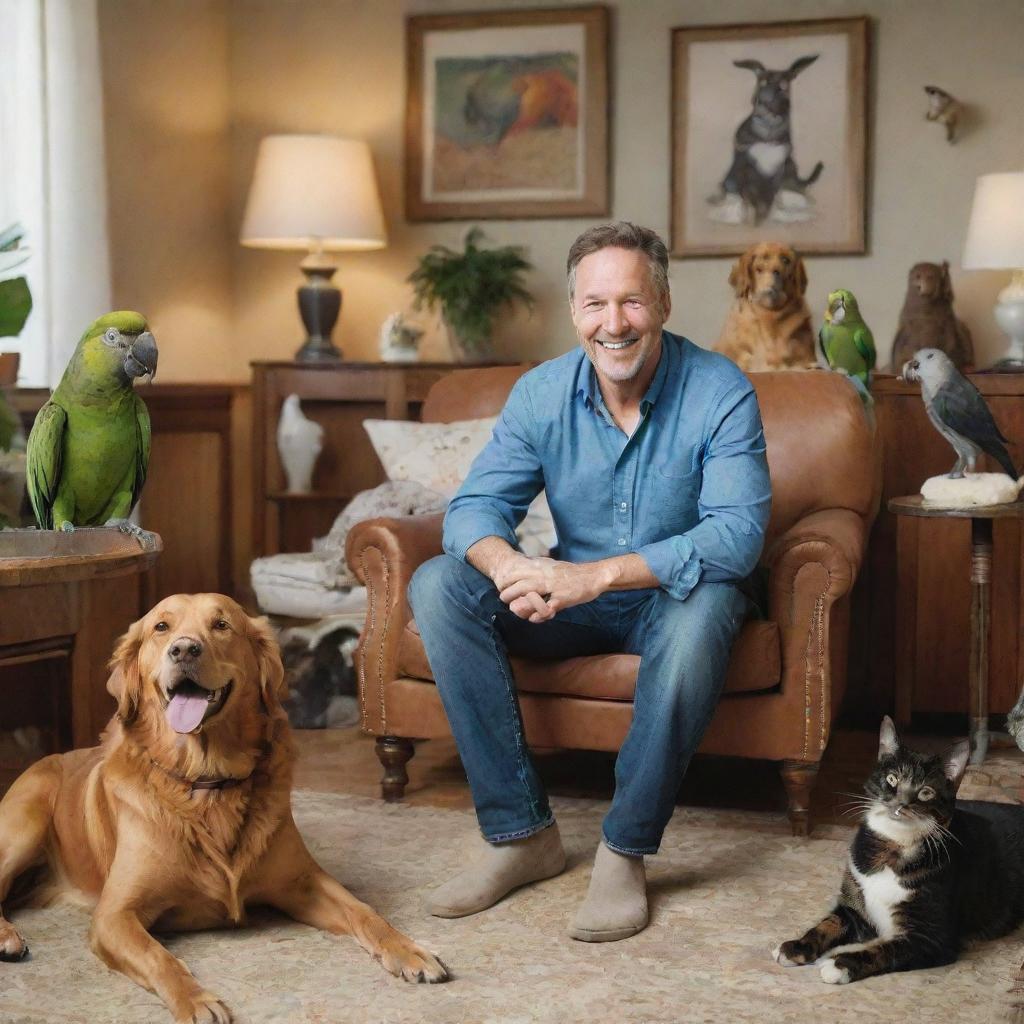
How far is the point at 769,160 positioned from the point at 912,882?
3.09 meters

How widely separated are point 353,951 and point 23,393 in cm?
223

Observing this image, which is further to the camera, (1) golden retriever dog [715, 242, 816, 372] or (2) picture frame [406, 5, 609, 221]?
(2) picture frame [406, 5, 609, 221]

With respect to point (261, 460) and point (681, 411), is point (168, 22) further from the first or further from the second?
point (681, 411)

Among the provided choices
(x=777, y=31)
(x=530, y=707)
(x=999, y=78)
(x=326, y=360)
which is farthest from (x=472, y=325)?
(x=530, y=707)

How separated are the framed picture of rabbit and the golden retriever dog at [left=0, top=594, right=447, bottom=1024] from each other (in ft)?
9.83

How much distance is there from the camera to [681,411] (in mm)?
2680

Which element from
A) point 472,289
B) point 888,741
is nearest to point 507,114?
point 472,289

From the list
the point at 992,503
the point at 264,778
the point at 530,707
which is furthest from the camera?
the point at 992,503

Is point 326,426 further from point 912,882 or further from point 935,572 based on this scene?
point 912,882

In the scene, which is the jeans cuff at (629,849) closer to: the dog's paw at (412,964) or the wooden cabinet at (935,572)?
the dog's paw at (412,964)

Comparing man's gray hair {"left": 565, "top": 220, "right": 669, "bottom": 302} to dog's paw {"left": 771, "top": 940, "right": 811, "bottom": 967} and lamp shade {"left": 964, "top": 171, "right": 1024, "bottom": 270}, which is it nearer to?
dog's paw {"left": 771, "top": 940, "right": 811, "bottom": 967}

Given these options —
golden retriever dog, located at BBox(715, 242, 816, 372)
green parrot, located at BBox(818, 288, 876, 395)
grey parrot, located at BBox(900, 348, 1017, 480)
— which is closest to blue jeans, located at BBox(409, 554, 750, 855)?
grey parrot, located at BBox(900, 348, 1017, 480)

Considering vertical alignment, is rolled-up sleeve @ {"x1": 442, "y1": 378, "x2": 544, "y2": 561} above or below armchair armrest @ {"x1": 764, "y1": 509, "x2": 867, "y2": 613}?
above

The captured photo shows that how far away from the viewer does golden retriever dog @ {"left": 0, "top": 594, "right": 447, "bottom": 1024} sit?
2.16 m
